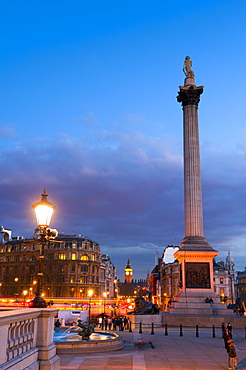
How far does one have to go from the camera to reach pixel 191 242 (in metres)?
44.8

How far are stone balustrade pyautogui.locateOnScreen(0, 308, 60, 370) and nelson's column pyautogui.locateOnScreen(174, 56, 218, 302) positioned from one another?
34159mm

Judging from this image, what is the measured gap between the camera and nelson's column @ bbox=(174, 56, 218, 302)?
42.5 metres

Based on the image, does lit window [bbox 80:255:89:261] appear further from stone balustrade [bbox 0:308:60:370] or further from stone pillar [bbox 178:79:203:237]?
stone balustrade [bbox 0:308:60:370]

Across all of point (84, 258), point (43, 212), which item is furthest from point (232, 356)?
point (84, 258)

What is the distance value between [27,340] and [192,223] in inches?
1562

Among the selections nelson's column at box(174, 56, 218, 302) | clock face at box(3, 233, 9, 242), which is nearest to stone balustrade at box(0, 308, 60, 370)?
nelson's column at box(174, 56, 218, 302)

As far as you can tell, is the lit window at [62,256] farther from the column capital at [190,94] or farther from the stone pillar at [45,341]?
the stone pillar at [45,341]

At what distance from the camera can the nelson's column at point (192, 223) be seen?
A: 140ft

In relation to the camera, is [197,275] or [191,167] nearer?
[197,275]

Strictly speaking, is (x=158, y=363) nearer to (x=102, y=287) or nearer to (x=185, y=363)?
(x=185, y=363)

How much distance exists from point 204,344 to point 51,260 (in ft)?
277

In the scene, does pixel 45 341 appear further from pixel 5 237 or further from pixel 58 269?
pixel 5 237

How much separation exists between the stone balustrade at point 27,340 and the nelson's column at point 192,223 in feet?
112

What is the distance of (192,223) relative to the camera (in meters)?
46.9
